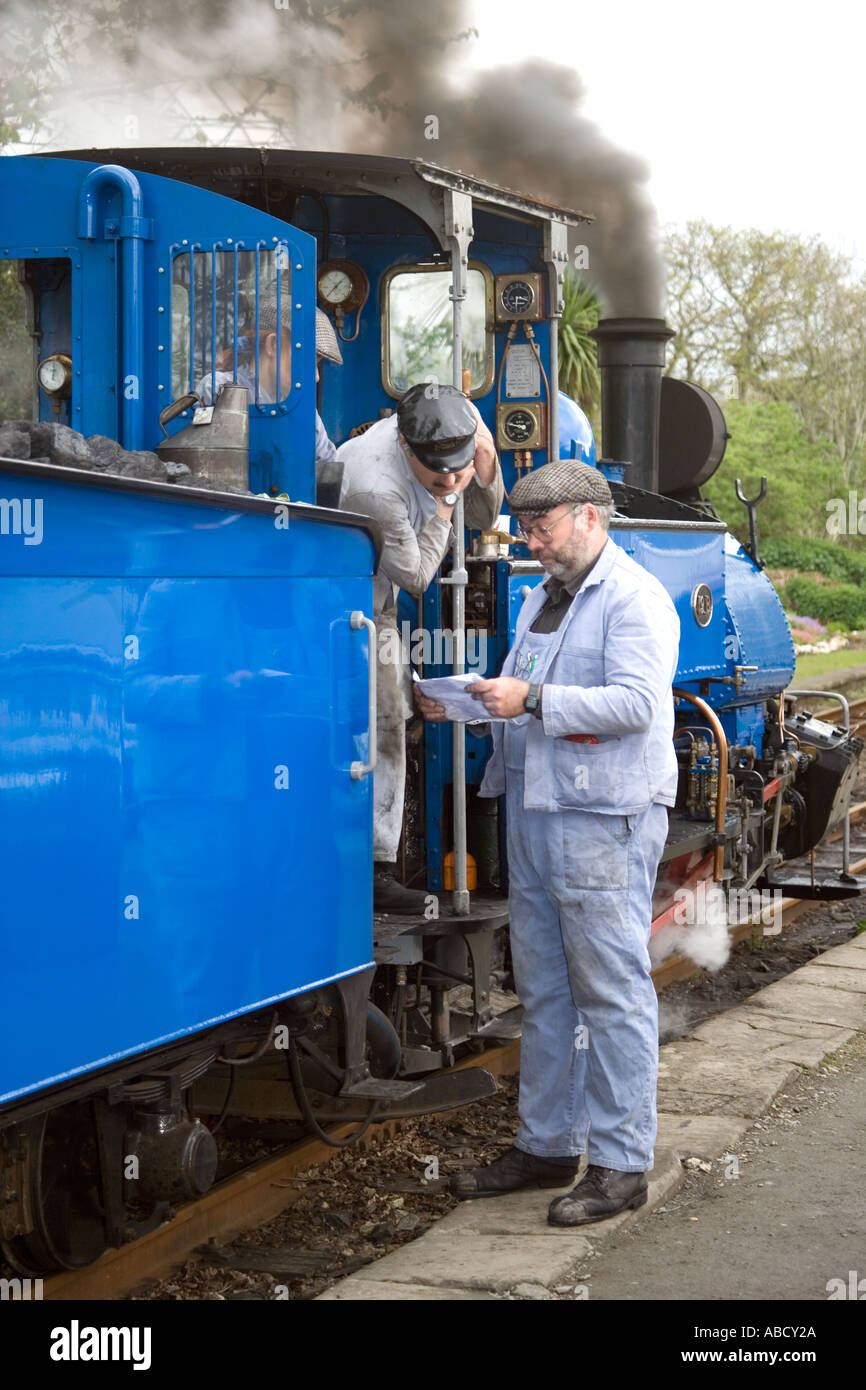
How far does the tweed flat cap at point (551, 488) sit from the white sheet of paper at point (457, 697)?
50 centimetres

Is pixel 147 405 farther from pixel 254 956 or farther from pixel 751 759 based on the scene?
pixel 751 759

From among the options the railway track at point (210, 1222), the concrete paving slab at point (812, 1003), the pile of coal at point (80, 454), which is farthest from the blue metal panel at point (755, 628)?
the pile of coal at point (80, 454)

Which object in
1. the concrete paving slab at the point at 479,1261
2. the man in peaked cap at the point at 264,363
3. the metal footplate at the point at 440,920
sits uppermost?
the man in peaked cap at the point at 264,363

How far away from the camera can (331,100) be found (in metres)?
15.0

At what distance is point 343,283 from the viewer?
578 cm

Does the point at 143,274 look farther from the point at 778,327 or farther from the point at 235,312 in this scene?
the point at 778,327

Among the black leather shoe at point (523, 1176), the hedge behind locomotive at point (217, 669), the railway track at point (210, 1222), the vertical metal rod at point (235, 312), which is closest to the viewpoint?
the hedge behind locomotive at point (217, 669)

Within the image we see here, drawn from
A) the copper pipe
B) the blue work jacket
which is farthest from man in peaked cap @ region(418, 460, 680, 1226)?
the copper pipe

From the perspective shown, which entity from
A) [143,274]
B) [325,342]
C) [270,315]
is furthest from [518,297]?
[143,274]

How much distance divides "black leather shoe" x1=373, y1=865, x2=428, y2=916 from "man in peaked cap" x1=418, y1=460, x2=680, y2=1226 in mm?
419

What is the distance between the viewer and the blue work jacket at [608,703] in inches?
171

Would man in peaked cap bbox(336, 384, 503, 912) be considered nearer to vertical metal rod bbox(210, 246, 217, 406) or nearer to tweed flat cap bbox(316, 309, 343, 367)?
tweed flat cap bbox(316, 309, 343, 367)

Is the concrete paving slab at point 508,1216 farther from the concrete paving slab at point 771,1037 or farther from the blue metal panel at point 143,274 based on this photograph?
the blue metal panel at point 143,274

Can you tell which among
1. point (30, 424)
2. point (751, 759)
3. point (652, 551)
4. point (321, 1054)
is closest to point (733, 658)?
point (751, 759)
